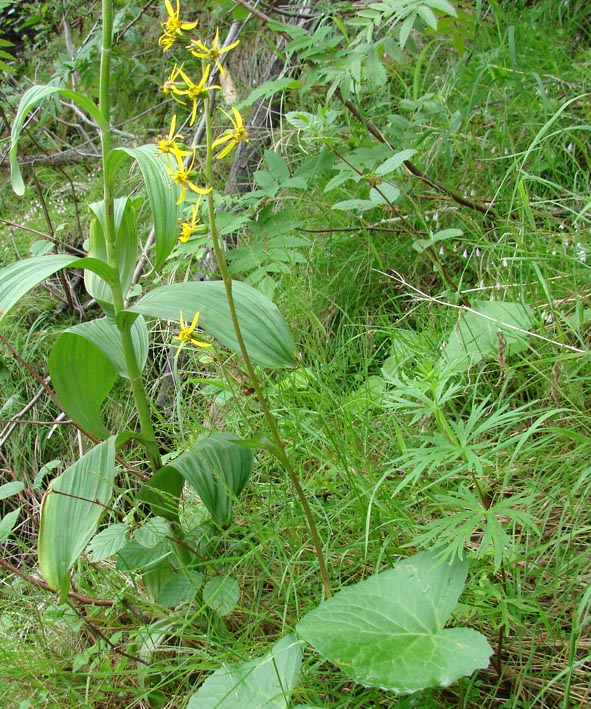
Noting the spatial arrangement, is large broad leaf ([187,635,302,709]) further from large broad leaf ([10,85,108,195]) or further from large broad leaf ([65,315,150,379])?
large broad leaf ([10,85,108,195])

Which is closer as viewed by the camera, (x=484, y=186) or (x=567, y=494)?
(x=567, y=494)

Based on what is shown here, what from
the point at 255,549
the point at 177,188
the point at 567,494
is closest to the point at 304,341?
the point at 177,188

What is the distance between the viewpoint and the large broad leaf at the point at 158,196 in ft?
3.93

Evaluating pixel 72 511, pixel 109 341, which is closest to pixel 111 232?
pixel 109 341

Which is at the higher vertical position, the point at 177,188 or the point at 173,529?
the point at 177,188

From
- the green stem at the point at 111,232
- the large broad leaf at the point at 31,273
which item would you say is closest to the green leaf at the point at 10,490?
the green stem at the point at 111,232

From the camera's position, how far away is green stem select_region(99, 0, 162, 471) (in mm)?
1178

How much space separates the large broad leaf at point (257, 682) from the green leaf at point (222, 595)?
A: 0.48 ft

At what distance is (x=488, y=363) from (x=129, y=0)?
7.07 feet

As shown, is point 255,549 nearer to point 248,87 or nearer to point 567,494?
point 567,494

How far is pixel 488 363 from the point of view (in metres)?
1.46

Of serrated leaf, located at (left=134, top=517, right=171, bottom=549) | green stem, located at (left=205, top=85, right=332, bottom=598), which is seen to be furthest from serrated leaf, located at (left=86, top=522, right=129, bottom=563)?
green stem, located at (left=205, top=85, right=332, bottom=598)

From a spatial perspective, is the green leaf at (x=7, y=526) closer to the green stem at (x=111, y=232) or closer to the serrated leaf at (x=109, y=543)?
the serrated leaf at (x=109, y=543)

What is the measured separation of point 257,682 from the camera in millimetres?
961
